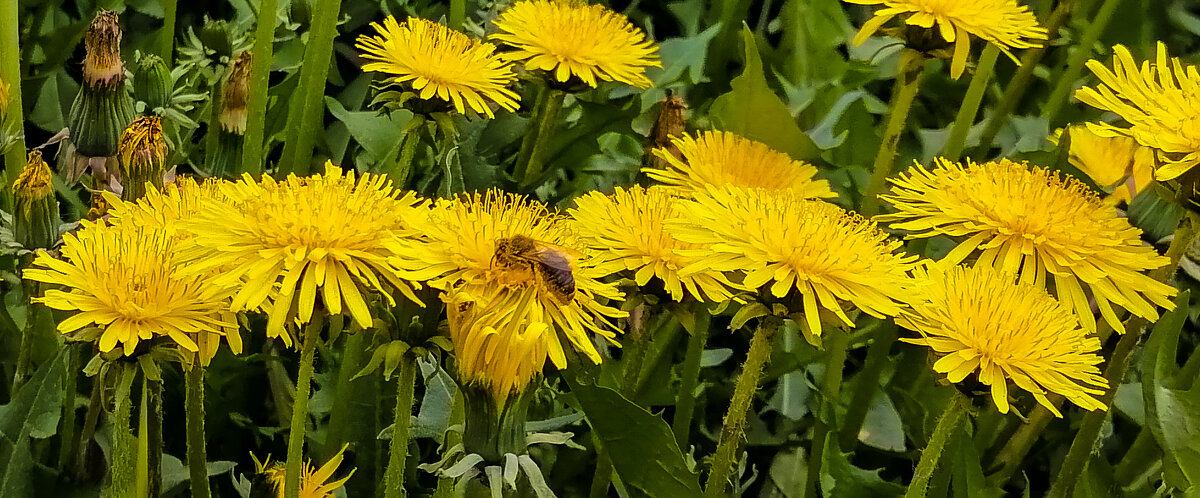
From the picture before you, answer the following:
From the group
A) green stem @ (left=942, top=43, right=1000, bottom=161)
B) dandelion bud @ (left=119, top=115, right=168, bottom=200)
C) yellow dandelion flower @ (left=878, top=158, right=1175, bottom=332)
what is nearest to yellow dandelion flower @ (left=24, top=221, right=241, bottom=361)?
dandelion bud @ (left=119, top=115, right=168, bottom=200)

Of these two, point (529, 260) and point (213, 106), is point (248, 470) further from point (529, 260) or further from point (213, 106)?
point (529, 260)

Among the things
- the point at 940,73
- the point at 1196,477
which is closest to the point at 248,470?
the point at 1196,477

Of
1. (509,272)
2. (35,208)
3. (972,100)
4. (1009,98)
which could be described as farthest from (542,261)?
(1009,98)

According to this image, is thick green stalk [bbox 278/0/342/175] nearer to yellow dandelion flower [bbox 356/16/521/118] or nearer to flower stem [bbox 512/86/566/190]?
yellow dandelion flower [bbox 356/16/521/118]

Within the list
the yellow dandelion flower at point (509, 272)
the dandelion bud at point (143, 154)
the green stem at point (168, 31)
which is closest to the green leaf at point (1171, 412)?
the yellow dandelion flower at point (509, 272)

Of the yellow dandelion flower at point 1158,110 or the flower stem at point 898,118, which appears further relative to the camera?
the flower stem at point 898,118

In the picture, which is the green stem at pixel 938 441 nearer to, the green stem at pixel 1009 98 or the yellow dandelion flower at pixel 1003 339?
the yellow dandelion flower at pixel 1003 339
